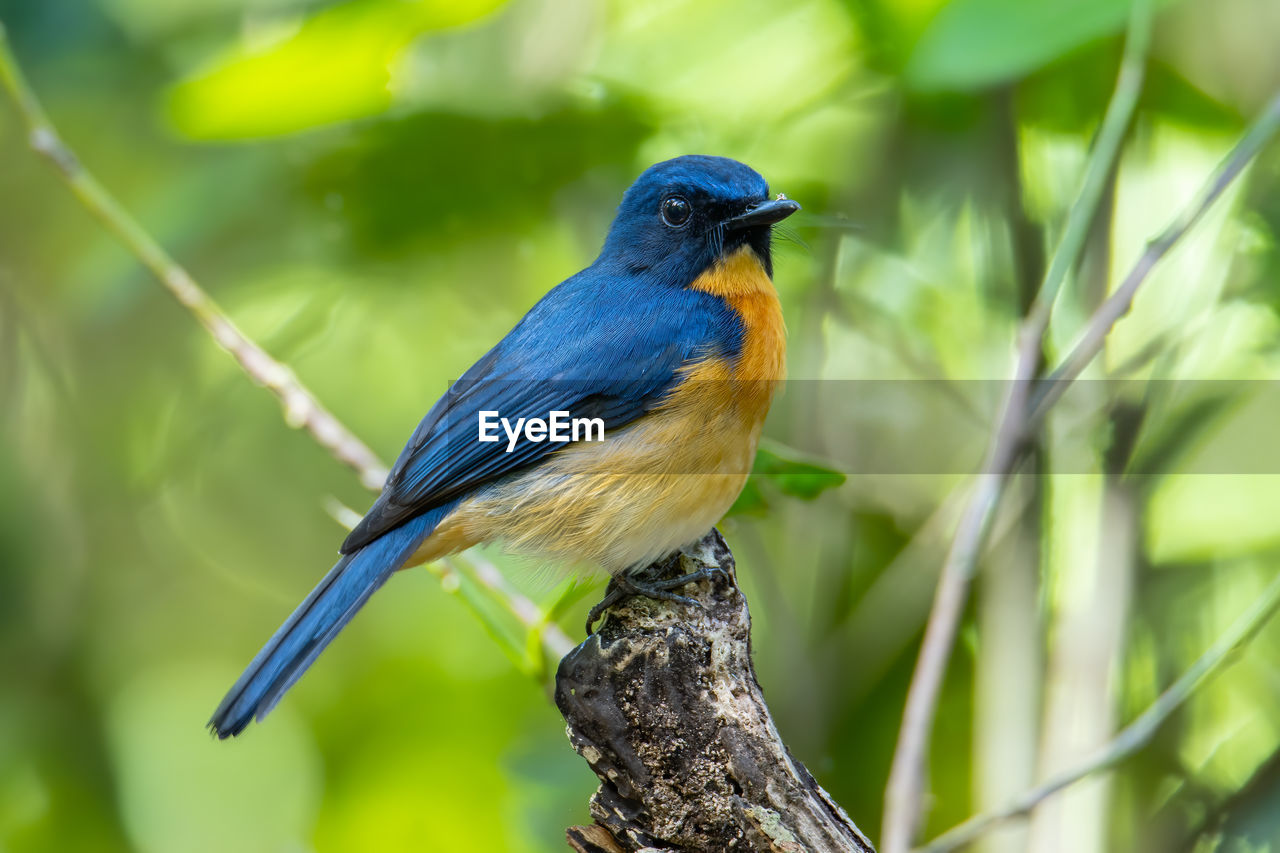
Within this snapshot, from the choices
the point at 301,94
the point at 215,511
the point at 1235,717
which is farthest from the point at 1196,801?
the point at 215,511

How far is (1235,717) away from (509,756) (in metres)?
2.37

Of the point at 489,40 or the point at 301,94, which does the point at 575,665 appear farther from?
the point at 489,40

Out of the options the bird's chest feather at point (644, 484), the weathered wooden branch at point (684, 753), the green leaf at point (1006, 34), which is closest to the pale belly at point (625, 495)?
the bird's chest feather at point (644, 484)

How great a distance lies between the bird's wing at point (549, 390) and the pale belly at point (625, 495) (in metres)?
0.06

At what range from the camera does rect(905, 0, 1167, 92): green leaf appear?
2.46m

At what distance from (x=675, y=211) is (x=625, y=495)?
33.4 inches

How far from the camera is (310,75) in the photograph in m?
3.03

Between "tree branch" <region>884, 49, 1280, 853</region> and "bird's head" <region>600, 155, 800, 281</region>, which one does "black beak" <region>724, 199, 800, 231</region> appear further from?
"tree branch" <region>884, 49, 1280, 853</region>

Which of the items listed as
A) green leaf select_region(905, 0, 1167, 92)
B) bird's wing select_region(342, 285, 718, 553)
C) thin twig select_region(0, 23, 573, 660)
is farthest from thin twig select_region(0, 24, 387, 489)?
green leaf select_region(905, 0, 1167, 92)

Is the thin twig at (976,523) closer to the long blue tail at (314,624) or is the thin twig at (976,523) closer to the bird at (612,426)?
→ the bird at (612,426)

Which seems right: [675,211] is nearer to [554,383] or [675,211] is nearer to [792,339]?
[554,383]

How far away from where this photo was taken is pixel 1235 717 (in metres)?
3.65

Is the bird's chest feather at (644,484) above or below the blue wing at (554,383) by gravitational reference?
below

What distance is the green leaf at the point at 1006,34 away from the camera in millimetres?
2457
